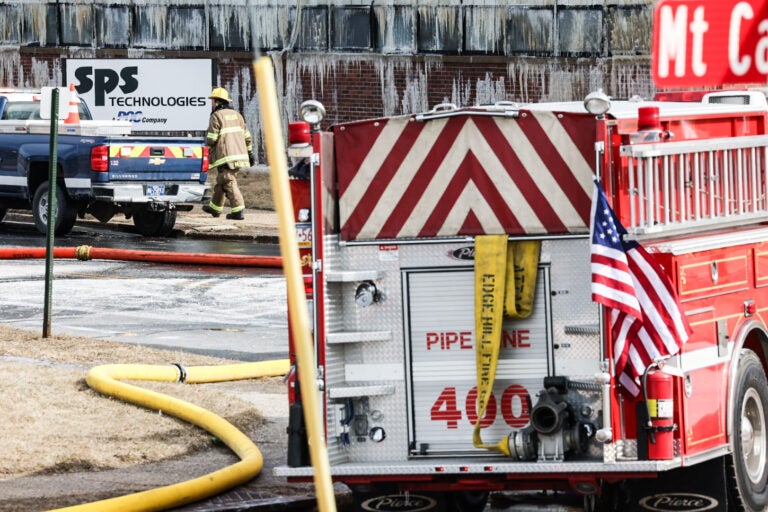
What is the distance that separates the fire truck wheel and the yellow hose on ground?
4.32 feet

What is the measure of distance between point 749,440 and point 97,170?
15.5 m

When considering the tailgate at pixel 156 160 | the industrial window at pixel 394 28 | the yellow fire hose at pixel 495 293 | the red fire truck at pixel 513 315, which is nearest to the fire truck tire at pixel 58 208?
the tailgate at pixel 156 160

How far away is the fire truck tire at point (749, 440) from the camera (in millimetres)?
8203

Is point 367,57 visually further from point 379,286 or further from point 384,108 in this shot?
point 379,286

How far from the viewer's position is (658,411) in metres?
7.42

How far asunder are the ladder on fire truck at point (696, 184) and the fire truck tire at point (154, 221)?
15914 millimetres

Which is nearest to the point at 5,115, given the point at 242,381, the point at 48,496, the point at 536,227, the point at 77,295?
the point at 77,295

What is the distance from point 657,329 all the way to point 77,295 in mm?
11352

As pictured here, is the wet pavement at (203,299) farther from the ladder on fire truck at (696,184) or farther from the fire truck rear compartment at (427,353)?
the ladder on fire truck at (696,184)

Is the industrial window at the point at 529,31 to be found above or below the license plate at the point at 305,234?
above

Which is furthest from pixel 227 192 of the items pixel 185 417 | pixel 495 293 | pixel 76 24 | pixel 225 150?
pixel 495 293

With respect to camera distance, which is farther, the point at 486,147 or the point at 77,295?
the point at 77,295

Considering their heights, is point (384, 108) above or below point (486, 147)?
above

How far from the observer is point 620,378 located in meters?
7.46
